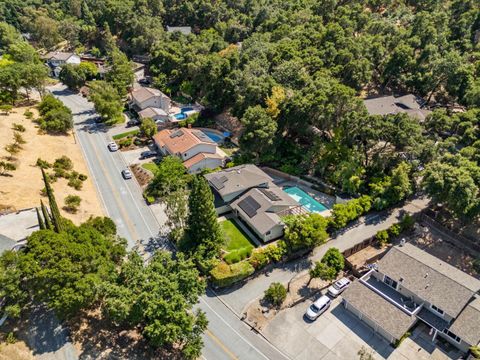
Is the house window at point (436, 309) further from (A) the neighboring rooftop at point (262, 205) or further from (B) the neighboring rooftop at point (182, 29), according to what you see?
(B) the neighboring rooftop at point (182, 29)

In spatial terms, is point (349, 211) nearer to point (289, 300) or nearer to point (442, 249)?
point (442, 249)

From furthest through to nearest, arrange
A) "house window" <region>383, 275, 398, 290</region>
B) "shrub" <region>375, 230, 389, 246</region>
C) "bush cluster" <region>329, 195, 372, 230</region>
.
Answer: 1. "bush cluster" <region>329, 195, 372, 230</region>
2. "shrub" <region>375, 230, 389, 246</region>
3. "house window" <region>383, 275, 398, 290</region>

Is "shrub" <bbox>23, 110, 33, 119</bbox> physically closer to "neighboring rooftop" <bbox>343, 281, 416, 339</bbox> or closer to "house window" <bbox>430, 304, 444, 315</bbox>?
"neighboring rooftop" <bbox>343, 281, 416, 339</bbox>

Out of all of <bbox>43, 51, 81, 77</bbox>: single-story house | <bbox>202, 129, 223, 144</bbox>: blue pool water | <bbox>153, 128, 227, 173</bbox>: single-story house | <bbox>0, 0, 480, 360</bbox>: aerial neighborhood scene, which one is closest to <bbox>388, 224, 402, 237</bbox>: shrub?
<bbox>0, 0, 480, 360</bbox>: aerial neighborhood scene

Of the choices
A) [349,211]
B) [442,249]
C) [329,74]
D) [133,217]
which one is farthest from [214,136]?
[442,249]

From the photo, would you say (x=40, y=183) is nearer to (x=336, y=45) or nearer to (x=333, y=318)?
(x=333, y=318)
